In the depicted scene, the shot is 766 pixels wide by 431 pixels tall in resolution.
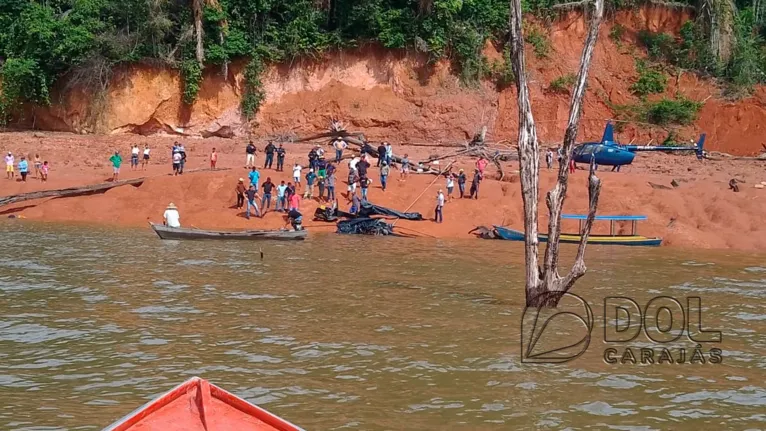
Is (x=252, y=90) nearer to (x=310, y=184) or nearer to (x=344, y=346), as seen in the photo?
(x=310, y=184)

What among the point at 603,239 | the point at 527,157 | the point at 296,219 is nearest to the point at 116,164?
the point at 296,219

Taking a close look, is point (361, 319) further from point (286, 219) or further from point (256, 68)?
point (256, 68)

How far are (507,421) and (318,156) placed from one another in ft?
78.1

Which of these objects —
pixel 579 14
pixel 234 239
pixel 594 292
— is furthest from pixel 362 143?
pixel 594 292

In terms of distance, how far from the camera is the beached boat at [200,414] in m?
6.10

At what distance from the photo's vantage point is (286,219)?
29922 mm

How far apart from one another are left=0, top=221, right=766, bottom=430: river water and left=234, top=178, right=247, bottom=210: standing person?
8640 millimetres

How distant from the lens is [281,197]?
3022 cm

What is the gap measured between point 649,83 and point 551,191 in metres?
32.6

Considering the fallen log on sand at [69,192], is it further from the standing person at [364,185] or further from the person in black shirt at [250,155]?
the standing person at [364,185]

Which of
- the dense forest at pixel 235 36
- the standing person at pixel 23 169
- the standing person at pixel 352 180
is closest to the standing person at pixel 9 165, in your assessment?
the standing person at pixel 23 169

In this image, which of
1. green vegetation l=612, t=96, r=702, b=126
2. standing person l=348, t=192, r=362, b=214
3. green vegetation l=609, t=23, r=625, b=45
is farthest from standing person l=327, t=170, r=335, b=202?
green vegetation l=609, t=23, r=625, b=45

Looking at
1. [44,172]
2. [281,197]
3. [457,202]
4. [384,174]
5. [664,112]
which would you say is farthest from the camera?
[664,112]

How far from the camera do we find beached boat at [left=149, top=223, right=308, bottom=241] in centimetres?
2466
